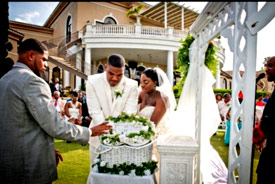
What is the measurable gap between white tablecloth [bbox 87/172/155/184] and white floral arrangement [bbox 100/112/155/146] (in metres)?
0.37

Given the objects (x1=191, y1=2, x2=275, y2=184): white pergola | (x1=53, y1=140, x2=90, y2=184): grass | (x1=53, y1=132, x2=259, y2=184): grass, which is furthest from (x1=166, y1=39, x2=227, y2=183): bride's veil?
(x1=53, y1=140, x2=90, y2=184): grass

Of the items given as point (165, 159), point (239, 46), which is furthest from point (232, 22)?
point (165, 159)

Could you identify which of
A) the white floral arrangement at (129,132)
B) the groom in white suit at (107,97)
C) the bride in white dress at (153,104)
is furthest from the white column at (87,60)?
the white floral arrangement at (129,132)

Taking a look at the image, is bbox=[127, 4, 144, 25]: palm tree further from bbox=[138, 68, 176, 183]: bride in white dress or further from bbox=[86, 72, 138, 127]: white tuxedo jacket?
bbox=[86, 72, 138, 127]: white tuxedo jacket

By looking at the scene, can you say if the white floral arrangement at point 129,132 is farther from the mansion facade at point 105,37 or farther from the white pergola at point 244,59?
the mansion facade at point 105,37

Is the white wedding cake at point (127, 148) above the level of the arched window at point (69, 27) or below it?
below

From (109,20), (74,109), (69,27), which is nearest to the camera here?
(74,109)

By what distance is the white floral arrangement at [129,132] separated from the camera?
2244mm


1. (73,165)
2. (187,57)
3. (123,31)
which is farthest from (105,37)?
(73,165)

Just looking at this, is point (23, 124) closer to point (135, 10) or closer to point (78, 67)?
point (78, 67)

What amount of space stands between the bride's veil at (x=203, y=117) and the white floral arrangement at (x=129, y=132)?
1.70 metres

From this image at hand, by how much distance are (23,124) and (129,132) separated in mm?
1007

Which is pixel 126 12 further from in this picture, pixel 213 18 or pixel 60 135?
pixel 60 135

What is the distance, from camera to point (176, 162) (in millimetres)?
2846
